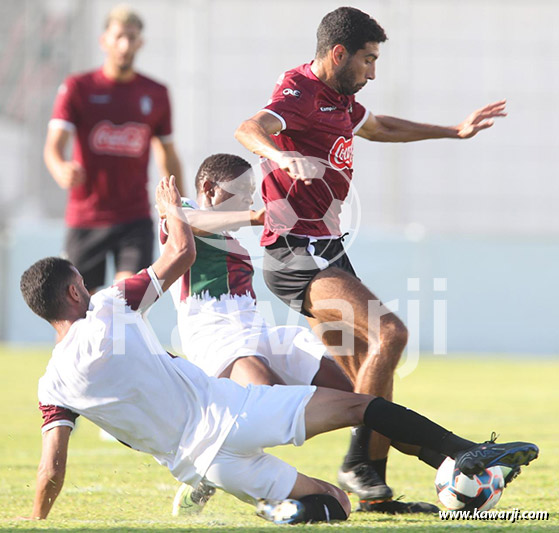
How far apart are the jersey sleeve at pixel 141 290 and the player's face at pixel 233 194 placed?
3.74ft

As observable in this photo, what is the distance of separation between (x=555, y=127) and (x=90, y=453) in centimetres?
1268

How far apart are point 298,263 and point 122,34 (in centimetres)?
320

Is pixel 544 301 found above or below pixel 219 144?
below

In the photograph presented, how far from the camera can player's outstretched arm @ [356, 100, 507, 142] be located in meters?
5.75

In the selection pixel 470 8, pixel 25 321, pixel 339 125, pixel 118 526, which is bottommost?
pixel 25 321

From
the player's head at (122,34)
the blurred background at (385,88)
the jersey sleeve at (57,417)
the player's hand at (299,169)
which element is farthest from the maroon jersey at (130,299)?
the blurred background at (385,88)

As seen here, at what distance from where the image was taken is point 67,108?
314 inches

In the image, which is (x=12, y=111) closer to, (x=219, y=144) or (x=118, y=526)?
(x=219, y=144)

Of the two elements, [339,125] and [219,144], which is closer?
[339,125]

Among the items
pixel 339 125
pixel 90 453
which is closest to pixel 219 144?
pixel 90 453

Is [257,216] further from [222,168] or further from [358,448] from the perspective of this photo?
[358,448]

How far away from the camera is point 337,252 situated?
5328mm

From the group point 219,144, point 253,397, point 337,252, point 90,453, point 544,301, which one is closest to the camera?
point 253,397

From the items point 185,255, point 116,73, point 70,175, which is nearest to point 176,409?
point 185,255
